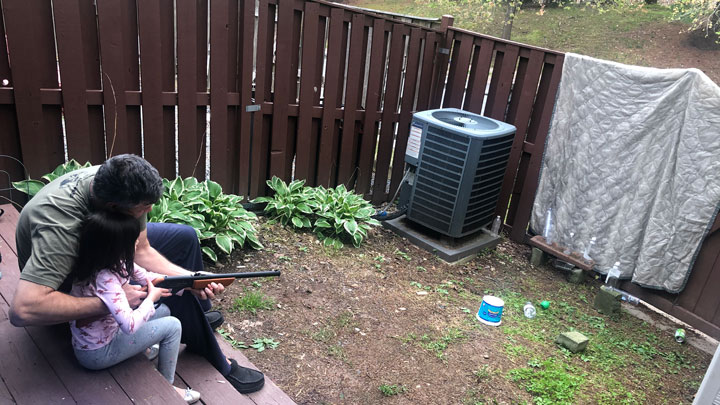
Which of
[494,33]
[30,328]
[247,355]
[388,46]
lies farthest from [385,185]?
[494,33]

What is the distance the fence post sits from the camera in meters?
5.23

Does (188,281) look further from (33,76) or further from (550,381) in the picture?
(550,381)

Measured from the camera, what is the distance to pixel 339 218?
4363 millimetres

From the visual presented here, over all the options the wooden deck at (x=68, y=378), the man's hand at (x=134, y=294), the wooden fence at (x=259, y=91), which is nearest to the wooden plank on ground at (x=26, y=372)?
the wooden deck at (x=68, y=378)

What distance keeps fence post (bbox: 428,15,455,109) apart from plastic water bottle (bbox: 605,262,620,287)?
7.79ft

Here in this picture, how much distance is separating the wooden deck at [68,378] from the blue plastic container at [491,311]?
198 centimetres

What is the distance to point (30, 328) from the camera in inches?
82.7

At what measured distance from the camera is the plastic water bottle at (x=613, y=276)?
427cm

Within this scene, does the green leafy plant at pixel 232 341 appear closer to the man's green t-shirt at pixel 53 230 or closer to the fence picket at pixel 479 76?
the man's green t-shirt at pixel 53 230

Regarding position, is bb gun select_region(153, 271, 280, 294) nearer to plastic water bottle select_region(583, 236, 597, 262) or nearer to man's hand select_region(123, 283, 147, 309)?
man's hand select_region(123, 283, 147, 309)

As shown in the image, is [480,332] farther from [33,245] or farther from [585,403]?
[33,245]

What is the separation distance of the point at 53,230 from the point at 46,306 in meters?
0.25

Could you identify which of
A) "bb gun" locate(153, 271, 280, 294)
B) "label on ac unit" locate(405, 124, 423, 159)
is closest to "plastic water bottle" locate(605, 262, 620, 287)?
"label on ac unit" locate(405, 124, 423, 159)

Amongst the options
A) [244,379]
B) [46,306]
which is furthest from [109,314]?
[244,379]
